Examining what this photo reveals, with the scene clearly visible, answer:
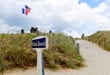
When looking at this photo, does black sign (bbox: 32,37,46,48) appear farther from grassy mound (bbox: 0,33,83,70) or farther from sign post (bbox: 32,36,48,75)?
grassy mound (bbox: 0,33,83,70)

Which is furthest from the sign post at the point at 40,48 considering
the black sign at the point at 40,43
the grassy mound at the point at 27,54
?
the grassy mound at the point at 27,54

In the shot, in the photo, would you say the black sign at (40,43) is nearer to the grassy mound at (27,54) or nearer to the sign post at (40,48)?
the sign post at (40,48)

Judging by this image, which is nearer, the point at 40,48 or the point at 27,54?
the point at 40,48

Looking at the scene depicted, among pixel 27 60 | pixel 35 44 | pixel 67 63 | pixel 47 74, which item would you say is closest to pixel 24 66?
pixel 27 60

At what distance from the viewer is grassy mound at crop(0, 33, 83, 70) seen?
10516 mm

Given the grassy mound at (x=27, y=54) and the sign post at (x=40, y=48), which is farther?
the grassy mound at (x=27, y=54)

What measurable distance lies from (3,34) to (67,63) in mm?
2852

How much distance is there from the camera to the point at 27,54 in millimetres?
10711

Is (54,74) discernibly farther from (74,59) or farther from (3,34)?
(3,34)

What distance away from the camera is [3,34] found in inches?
461

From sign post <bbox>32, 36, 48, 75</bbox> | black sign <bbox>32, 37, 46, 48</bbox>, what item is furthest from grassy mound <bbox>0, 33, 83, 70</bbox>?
sign post <bbox>32, 36, 48, 75</bbox>

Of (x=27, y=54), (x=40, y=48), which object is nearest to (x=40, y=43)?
(x=40, y=48)

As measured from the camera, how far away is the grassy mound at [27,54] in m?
10.5

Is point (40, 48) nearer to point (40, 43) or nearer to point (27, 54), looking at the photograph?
point (40, 43)
